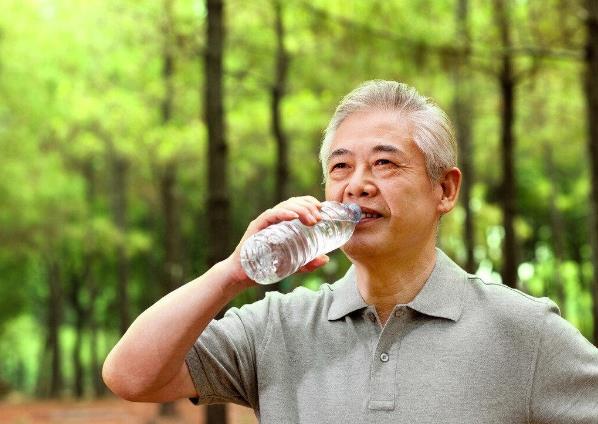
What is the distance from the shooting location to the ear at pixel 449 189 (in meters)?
2.60

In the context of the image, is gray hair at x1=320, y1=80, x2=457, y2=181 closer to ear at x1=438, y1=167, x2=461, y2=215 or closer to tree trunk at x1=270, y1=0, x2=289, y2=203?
ear at x1=438, y1=167, x2=461, y2=215

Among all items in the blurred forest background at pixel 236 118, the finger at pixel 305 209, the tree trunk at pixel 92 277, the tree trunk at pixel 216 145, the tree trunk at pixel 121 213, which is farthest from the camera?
the tree trunk at pixel 92 277

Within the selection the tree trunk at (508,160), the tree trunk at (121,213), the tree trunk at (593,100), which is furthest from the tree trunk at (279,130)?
the tree trunk at (121,213)

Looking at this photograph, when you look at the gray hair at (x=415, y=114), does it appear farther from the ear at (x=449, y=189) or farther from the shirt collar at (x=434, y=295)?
the shirt collar at (x=434, y=295)

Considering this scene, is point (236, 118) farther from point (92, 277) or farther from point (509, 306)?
point (509, 306)

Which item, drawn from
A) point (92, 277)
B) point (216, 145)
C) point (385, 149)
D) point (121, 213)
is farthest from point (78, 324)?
point (385, 149)

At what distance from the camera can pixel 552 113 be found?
21.4 metres

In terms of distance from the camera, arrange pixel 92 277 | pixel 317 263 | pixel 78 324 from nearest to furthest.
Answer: pixel 317 263, pixel 78 324, pixel 92 277

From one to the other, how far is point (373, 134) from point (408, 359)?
21.4 inches

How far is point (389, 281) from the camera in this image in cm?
246

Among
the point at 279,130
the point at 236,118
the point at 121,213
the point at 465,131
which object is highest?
the point at 236,118

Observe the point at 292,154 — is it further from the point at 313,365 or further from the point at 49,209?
the point at 313,365

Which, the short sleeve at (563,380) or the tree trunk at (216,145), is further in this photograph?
the tree trunk at (216,145)

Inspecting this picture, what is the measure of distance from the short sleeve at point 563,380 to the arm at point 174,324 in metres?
0.61
